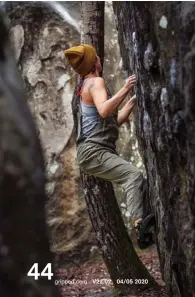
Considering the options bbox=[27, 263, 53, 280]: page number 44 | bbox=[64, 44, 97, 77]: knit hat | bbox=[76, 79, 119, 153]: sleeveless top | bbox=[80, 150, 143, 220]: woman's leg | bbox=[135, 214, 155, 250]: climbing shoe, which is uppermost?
bbox=[64, 44, 97, 77]: knit hat

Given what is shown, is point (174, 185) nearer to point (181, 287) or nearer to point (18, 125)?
point (181, 287)

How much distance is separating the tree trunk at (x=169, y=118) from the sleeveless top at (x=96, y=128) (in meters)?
0.18

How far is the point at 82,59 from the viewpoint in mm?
3518

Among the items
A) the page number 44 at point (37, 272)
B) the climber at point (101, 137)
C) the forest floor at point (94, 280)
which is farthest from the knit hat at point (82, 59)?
the forest floor at point (94, 280)

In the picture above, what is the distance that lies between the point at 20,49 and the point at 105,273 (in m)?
1.83

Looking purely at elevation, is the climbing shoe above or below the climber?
below

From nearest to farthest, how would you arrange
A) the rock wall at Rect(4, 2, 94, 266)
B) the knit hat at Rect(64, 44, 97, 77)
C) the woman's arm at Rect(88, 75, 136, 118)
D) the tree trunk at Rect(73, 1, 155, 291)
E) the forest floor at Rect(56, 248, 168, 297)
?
1. the woman's arm at Rect(88, 75, 136, 118)
2. the knit hat at Rect(64, 44, 97, 77)
3. the forest floor at Rect(56, 248, 168, 297)
4. the tree trunk at Rect(73, 1, 155, 291)
5. the rock wall at Rect(4, 2, 94, 266)

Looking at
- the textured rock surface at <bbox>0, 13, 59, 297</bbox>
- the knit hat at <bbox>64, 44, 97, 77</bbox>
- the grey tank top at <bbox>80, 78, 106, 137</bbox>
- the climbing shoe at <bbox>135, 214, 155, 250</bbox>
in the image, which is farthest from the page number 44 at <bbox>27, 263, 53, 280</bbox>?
the knit hat at <bbox>64, 44, 97, 77</bbox>

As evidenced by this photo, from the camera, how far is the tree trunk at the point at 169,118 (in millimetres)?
2959

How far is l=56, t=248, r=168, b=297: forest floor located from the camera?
145 inches

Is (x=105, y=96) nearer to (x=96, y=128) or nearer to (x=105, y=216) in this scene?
(x=96, y=128)

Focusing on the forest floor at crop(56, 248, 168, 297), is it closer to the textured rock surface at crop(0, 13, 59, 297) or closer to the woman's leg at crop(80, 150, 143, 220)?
the textured rock surface at crop(0, 13, 59, 297)

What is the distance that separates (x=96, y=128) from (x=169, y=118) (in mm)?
569

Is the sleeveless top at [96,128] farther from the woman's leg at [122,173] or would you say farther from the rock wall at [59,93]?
the rock wall at [59,93]
